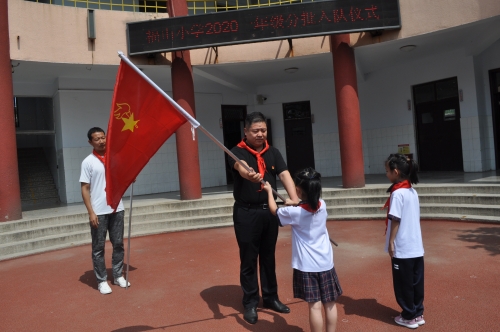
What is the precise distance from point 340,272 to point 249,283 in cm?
163

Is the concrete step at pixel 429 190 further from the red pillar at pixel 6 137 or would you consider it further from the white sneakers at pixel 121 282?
the red pillar at pixel 6 137

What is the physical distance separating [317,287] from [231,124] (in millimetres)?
10932

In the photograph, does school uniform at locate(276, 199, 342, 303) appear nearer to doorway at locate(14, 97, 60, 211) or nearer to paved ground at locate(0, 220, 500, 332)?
paved ground at locate(0, 220, 500, 332)

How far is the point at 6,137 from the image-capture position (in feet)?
25.5

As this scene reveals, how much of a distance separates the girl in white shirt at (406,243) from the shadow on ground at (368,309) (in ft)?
0.64

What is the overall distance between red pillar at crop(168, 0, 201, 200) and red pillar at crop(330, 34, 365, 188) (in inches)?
131

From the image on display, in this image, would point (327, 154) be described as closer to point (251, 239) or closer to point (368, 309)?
point (368, 309)

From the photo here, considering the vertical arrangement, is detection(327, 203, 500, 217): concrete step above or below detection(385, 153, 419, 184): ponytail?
below

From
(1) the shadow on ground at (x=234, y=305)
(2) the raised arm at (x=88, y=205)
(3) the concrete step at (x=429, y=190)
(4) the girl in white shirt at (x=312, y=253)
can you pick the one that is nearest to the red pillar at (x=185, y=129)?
(3) the concrete step at (x=429, y=190)

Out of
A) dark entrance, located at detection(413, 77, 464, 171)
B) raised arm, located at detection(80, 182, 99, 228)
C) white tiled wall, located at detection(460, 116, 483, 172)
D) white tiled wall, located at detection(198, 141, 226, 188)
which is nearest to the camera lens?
raised arm, located at detection(80, 182, 99, 228)

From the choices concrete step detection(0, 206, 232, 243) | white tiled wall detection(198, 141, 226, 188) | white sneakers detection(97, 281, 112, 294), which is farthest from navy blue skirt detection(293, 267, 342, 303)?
white tiled wall detection(198, 141, 226, 188)

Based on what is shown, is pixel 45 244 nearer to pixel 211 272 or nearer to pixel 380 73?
pixel 211 272

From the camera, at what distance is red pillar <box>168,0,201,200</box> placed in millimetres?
9344

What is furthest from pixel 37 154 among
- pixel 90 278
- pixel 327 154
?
pixel 90 278
